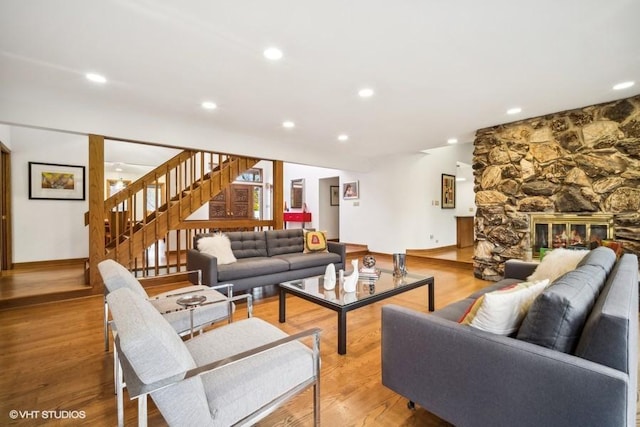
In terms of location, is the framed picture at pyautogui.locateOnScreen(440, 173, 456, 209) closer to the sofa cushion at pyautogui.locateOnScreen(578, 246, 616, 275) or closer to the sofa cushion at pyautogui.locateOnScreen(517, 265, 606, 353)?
the sofa cushion at pyautogui.locateOnScreen(578, 246, 616, 275)

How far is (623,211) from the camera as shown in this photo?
137 inches

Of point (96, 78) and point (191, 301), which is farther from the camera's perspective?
point (96, 78)

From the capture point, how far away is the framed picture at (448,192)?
699 cm

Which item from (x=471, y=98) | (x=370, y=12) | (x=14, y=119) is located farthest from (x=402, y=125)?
(x=14, y=119)

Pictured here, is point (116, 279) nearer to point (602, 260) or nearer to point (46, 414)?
point (46, 414)

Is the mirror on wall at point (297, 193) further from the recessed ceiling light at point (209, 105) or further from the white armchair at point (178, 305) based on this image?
the white armchair at point (178, 305)

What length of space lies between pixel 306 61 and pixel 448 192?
5714 millimetres

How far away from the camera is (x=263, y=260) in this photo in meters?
3.82

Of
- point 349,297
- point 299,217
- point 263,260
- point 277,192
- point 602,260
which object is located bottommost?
point 349,297

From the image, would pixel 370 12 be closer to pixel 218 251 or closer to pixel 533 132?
pixel 218 251

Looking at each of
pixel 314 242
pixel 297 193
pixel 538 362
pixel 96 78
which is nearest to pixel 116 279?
pixel 538 362

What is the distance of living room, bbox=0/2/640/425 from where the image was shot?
2.02 meters

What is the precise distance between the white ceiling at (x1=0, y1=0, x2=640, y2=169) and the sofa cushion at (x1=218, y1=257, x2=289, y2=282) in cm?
197

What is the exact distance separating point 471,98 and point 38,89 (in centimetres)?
482
